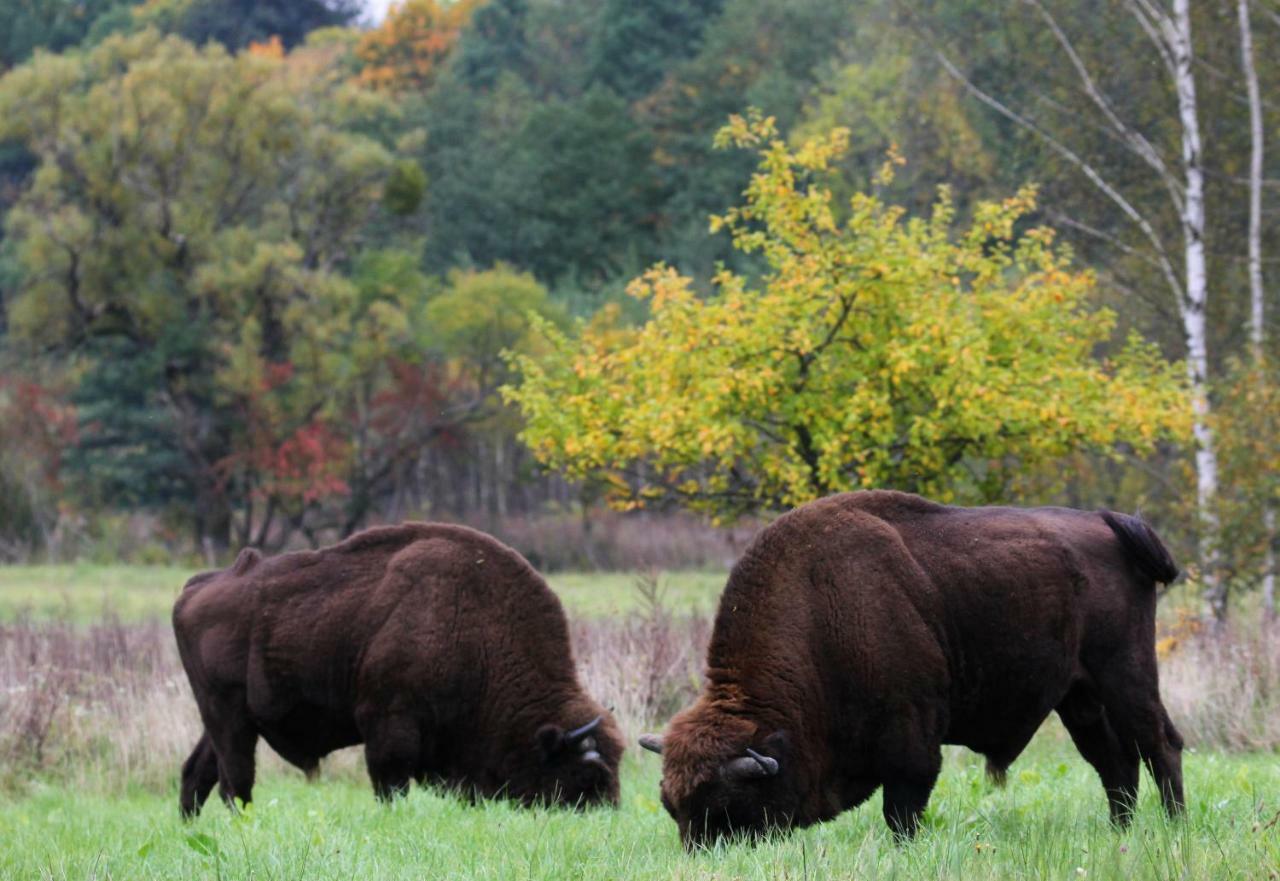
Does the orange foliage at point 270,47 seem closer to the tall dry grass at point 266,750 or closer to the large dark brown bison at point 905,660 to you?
the tall dry grass at point 266,750

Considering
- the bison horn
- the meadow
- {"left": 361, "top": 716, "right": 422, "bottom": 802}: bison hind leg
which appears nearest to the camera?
the meadow

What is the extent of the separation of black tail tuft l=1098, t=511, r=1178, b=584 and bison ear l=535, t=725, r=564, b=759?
153 inches

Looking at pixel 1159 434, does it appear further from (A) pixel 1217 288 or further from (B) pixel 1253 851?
(B) pixel 1253 851

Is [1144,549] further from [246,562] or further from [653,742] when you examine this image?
[246,562]

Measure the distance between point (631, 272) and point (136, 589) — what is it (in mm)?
24515

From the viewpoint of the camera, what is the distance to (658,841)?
313 inches

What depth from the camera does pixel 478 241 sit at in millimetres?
60031

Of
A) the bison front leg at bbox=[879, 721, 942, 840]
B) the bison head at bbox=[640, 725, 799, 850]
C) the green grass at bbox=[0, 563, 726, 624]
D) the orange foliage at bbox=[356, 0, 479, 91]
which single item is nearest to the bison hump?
the bison head at bbox=[640, 725, 799, 850]

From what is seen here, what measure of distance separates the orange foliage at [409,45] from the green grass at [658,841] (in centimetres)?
6542

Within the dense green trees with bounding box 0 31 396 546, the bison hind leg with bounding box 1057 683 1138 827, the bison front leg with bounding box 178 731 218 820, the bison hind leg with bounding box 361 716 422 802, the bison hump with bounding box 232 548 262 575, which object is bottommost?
the bison front leg with bounding box 178 731 218 820

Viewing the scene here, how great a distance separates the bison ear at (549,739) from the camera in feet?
A: 34.1

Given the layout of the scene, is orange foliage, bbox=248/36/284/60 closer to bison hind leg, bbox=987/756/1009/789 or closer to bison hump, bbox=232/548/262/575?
bison hump, bbox=232/548/262/575

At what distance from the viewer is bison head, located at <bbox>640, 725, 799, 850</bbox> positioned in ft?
25.0

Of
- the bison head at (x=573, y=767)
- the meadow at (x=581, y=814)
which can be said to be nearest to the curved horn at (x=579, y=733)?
the bison head at (x=573, y=767)
